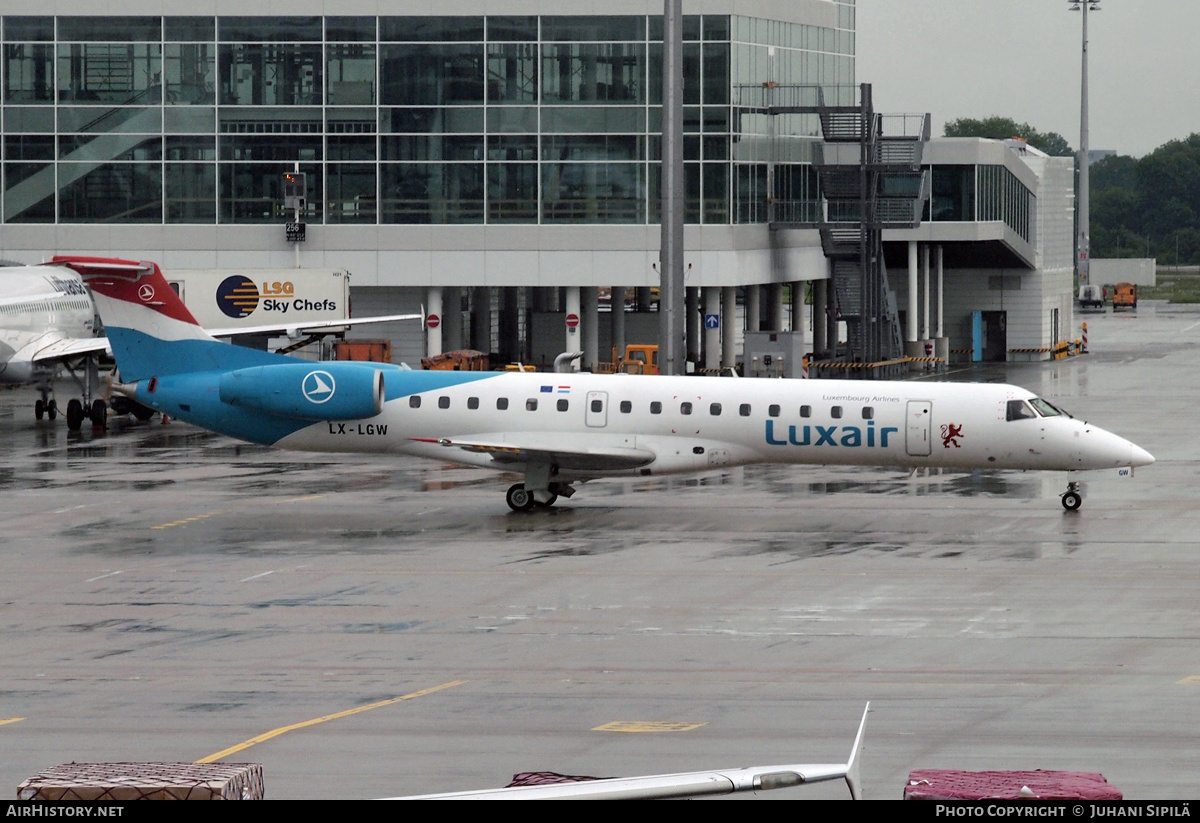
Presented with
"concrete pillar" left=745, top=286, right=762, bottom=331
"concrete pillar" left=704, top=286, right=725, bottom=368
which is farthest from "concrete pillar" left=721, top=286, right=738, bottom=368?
"concrete pillar" left=704, top=286, right=725, bottom=368

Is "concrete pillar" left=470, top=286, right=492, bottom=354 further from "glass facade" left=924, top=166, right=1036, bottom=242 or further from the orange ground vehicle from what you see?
the orange ground vehicle

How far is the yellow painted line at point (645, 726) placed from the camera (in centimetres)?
1811

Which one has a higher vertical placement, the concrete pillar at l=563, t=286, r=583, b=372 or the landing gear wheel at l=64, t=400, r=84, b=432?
the concrete pillar at l=563, t=286, r=583, b=372

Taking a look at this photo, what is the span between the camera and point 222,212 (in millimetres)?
69438

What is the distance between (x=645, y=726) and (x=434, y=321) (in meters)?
51.3

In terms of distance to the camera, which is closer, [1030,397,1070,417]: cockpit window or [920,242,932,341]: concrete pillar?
[1030,397,1070,417]: cockpit window

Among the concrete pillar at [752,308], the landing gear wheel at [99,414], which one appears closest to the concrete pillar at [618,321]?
the concrete pillar at [752,308]

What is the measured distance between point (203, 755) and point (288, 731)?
3.98 ft

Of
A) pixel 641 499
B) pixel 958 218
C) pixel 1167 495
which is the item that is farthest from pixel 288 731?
pixel 958 218

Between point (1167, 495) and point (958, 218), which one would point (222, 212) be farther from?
point (1167, 495)

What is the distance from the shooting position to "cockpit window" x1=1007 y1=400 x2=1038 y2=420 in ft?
113

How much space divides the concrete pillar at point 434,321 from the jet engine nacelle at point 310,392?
3304 cm

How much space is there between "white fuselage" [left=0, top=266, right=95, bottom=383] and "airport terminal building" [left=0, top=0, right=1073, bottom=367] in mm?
12341

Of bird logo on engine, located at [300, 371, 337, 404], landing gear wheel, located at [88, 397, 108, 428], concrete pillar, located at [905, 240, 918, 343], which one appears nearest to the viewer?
bird logo on engine, located at [300, 371, 337, 404]
